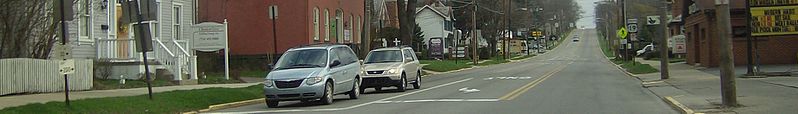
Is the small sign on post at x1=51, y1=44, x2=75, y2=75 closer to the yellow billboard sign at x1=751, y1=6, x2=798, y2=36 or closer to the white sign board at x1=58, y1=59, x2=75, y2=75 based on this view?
the white sign board at x1=58, y1=59, x2=75, y2=75

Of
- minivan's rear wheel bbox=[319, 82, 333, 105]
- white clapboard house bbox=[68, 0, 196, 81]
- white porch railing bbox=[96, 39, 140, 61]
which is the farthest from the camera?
white porch railing bbox=[96, 39, 140, 61]

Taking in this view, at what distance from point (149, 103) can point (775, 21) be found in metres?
21.5

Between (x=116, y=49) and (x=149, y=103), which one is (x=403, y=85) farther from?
(x=149, y=103)

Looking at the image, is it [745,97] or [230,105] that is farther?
[230,105]

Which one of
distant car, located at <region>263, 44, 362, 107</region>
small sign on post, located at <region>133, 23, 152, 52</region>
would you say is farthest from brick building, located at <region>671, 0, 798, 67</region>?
small sign on post, located at <region>133, 23, 152, 52</region>

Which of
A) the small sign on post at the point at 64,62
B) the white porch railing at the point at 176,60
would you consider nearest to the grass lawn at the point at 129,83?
the white porch railing at the point at 176,60

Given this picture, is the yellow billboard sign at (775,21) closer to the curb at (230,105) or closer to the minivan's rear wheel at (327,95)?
the minivan's rear wheel at (327,95)

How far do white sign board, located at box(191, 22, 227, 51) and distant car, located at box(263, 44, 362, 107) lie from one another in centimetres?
914

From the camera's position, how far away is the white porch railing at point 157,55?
27047mm

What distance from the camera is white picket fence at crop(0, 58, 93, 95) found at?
62.1 feet

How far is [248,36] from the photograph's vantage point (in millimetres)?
39344

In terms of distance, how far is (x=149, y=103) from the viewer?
17875 mm

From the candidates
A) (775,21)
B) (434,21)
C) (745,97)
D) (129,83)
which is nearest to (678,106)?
(745,97)

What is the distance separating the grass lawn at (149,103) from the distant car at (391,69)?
3.74m
